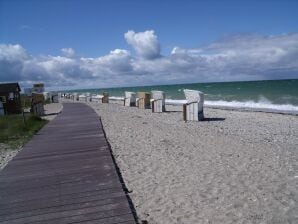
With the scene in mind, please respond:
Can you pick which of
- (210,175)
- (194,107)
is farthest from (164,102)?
(210,175)

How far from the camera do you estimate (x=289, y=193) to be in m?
5.07

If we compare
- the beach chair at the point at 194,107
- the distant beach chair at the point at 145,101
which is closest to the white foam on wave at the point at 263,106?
the distant beach chair at the point at 145,101

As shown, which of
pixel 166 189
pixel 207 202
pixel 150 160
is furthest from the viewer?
pixel 150 160

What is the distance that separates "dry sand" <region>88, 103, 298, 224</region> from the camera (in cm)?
447

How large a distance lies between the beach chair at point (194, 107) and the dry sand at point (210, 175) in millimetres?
4015

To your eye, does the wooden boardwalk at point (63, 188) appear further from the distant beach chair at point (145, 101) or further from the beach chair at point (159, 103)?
the distant beach chair at point (145, 101)

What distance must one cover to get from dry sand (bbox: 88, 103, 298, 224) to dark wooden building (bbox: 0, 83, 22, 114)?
15.0 metres

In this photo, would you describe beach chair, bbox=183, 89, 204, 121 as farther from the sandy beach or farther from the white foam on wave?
the white foam on wave

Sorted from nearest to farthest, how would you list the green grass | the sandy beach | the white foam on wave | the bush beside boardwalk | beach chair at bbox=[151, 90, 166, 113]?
the sandy beach < the bush beside boardwalk < the green grass < beach chair at bbox=[151, 90, 166, 113] < the white foam on wave

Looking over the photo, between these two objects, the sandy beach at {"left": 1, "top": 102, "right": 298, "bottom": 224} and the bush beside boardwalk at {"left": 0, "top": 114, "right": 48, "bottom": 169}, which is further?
the bush beside boardwalk at {"left": 0, "top": 114, "right": 48, "bottom": 169}

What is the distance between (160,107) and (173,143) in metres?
11.0

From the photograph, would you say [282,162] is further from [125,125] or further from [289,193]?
[125,125]

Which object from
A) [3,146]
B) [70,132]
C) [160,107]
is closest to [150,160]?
[70,132]

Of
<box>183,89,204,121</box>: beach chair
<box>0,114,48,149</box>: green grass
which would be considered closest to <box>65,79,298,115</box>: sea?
<box>183,89,204,121</box>: beach chair
